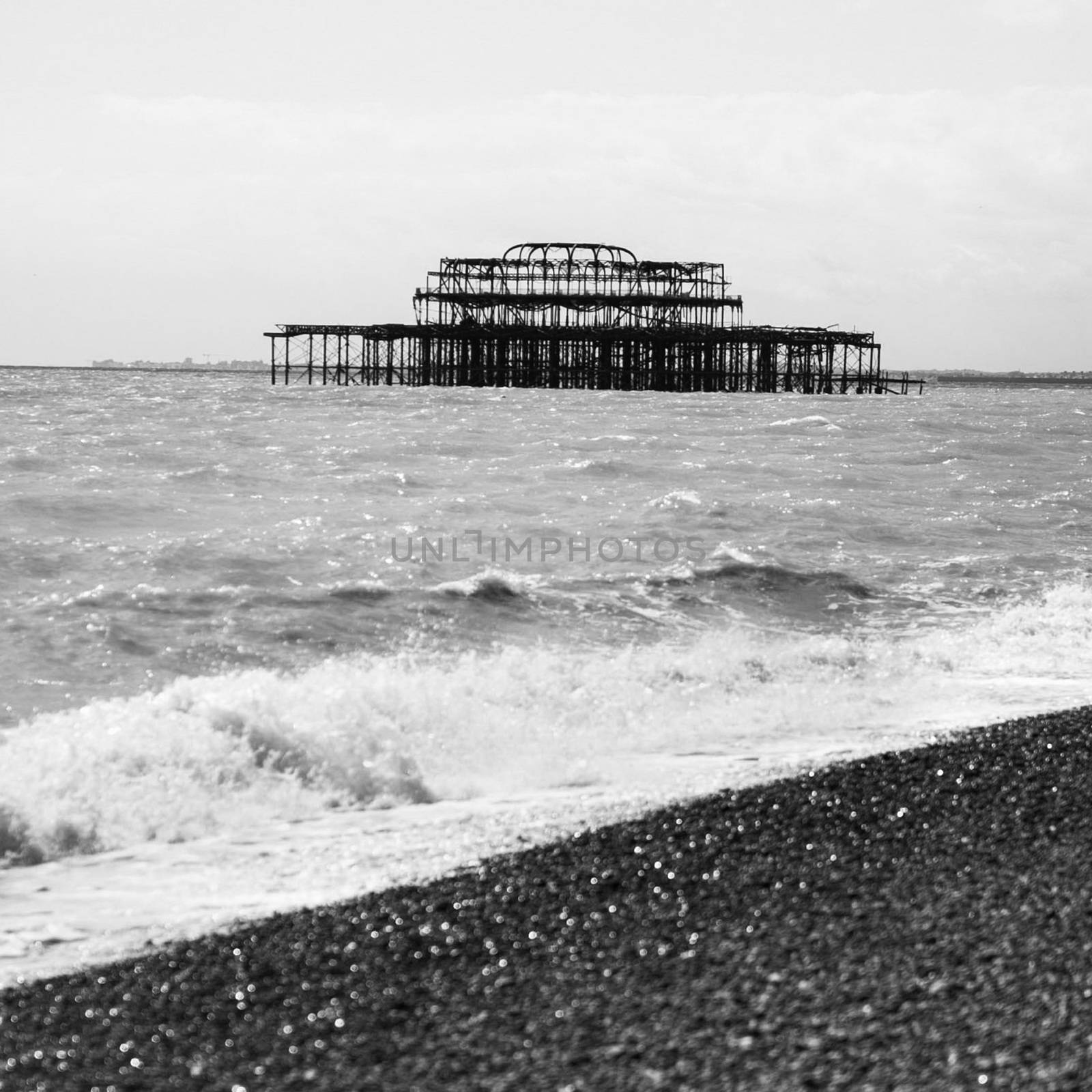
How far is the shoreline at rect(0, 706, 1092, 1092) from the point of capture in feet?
10.1

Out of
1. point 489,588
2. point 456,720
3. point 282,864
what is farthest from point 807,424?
point 282,864

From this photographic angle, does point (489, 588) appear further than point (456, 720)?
Yes

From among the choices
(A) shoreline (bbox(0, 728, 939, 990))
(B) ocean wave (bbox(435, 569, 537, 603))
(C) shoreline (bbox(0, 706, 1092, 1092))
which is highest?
(B) ocean wave (bbox(435, 569, 537, 603))

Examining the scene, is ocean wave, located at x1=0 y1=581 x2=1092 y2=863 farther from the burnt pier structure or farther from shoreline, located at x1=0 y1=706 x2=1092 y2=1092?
the burnt pier structure

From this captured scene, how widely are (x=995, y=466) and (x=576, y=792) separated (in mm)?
18713

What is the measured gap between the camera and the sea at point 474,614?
6051 mm

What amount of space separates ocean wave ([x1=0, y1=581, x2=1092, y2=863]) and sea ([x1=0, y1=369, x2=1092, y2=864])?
0.02 metres

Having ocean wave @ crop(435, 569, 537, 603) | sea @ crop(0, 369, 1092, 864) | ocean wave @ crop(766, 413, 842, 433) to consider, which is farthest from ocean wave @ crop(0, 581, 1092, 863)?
ocean wave @ crop(766, 413, 842, 433)

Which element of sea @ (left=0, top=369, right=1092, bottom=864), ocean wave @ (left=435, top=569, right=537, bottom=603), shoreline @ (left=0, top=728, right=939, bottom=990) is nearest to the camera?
shoreline @ (left=0, top=728, right=939, bottom=990)

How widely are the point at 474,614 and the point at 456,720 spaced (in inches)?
143

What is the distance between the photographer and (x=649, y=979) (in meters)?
3.47

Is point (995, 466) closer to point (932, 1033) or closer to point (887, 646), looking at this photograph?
point (887, 646)

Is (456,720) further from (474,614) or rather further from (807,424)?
(807,424)

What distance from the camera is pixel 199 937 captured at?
3.93m
